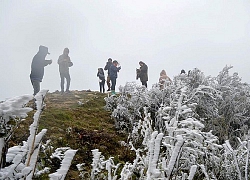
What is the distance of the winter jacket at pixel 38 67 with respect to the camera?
33.6ft

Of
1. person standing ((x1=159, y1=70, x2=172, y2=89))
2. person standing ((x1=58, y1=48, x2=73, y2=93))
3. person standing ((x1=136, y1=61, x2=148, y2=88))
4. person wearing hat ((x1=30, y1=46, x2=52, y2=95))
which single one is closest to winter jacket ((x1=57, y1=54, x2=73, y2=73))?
person standing ((x1=58, y1=48, x2=73, y2=93))

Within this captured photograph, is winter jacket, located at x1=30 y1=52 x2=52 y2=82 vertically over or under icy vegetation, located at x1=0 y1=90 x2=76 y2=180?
over

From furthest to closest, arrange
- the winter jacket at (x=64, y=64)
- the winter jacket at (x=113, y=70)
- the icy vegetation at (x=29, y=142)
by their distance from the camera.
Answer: the winter jacket at (x=113, y=70), the winter jacket at (x=64, y=64), the icy vegetation at (x=29, y=142)

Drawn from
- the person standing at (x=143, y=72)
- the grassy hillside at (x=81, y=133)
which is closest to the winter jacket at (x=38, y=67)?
the grassy hillside at (x=81, y=133)

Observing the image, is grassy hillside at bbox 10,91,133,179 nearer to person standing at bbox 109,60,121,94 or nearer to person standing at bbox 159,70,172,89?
person standing at bbox 159,70,172,89

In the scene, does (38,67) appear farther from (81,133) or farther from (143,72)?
(143,72)

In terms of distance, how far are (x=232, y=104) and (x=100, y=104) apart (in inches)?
251

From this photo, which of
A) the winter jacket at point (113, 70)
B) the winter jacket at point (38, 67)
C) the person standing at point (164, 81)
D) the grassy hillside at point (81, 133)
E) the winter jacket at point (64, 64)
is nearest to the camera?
the grassy hillside at point (81, 133)

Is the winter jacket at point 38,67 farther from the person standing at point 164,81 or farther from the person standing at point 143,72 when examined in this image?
the person standing at point 143,72

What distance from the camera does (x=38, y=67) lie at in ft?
33.7

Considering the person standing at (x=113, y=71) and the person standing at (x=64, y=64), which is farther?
the person standing at (x=113, y=71)

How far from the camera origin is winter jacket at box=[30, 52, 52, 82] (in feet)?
33.6

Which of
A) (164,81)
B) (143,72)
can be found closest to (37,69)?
(164,81)

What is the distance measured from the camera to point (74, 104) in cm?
1250
